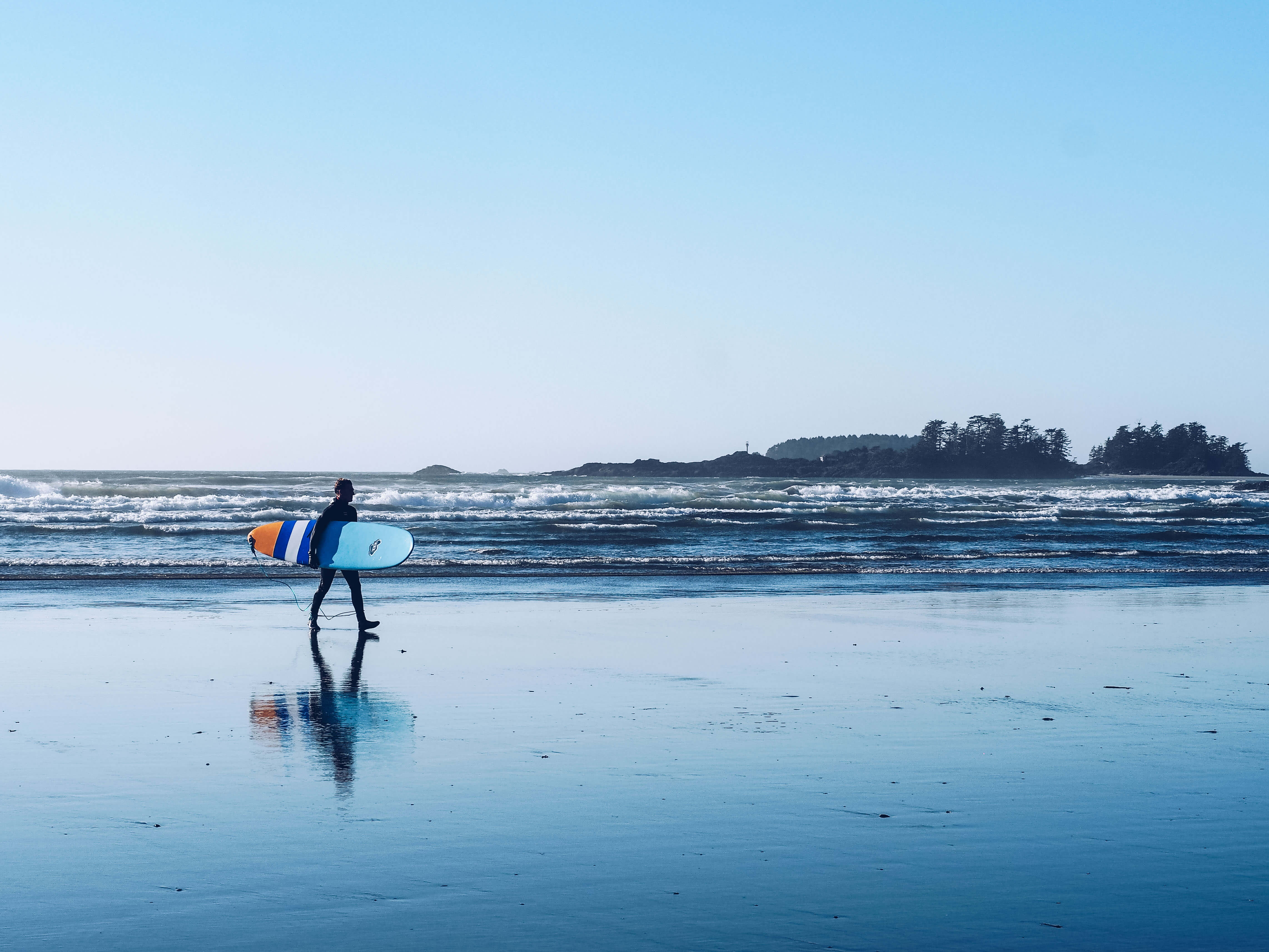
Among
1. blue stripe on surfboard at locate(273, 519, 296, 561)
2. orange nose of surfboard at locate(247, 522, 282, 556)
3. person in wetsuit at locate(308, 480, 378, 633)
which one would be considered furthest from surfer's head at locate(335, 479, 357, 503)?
orange nose of surfboard at locate(247, 522, 282, 556)

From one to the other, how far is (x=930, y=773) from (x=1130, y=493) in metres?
67.8

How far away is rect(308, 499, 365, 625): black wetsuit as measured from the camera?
1260 centimetres

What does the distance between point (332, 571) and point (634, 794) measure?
8716 mm

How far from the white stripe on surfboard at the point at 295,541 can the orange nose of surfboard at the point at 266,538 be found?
0.25 meters

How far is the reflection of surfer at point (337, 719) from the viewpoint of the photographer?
6.52 meters

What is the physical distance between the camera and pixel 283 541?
16.1 m

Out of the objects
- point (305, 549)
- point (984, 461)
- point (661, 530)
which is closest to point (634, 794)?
point (305, 549)

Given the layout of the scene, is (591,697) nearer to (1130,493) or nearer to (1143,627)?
(1143,627)

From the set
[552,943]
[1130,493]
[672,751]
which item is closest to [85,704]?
[672,751]

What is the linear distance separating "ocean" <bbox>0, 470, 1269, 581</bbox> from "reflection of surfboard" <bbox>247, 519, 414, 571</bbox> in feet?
15.6

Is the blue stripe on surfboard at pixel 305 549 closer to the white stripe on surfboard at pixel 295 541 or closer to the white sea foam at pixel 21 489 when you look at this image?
the white stripe on surfboard at pixel 295 541

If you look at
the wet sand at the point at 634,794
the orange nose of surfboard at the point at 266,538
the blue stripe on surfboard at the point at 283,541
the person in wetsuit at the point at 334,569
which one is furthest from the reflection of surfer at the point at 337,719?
the orange nose of surfboard at the point at 266,538

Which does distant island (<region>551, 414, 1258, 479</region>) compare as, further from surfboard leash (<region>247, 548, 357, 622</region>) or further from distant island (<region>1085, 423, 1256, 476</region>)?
surfboard leash (<region>247, 548, 357, 622</region>)

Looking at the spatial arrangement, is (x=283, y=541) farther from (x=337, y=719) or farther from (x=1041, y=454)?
(x=1041, y=454)
